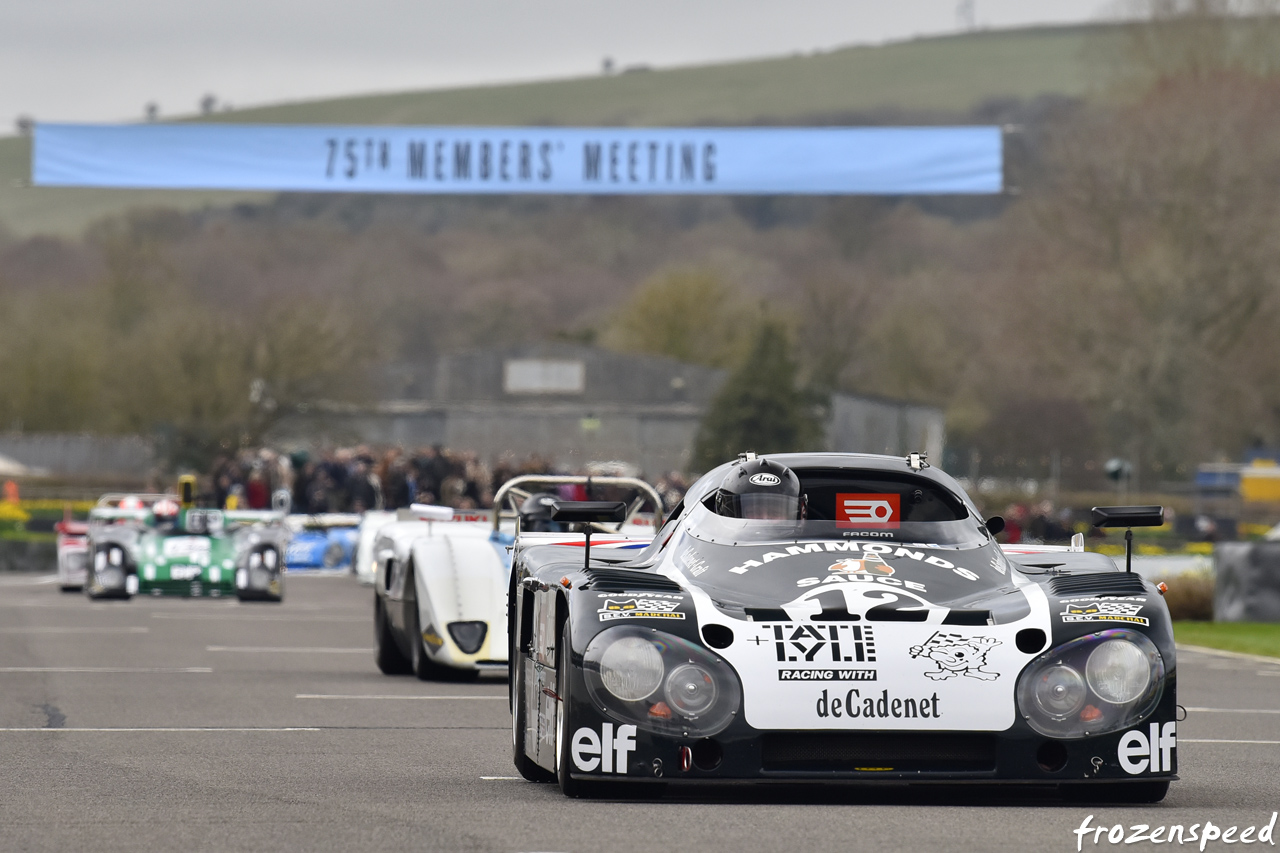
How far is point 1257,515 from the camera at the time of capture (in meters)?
49.8

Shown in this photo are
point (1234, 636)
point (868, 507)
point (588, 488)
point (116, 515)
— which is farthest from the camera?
point (116, 515)

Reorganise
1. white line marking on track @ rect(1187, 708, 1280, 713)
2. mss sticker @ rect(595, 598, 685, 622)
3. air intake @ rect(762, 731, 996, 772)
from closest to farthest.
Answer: air intake @ rect(762, 731, 996, 772) → mss sticker @ rect(595, 598, 685, 622) → white line marking on track @ rect(1187, 708, 1280, 713)

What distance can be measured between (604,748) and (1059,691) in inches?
58.8

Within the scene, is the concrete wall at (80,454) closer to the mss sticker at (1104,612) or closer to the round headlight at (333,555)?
the round headlight at (333,555)

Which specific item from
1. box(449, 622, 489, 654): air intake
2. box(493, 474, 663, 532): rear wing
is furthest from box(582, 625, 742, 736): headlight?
box(449, 622, 489, 654): air intake

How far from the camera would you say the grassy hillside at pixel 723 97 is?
159 meters

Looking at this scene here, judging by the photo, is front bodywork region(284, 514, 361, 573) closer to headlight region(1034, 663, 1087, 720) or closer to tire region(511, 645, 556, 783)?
tire region(511, 645, 556, 783)

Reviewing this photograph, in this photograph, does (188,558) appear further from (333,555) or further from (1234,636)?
(333,555)

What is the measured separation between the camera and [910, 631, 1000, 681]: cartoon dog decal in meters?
7.32

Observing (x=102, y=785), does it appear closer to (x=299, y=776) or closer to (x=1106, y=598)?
(x=299, y=776)

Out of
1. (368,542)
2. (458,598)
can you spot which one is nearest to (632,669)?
(458,598)

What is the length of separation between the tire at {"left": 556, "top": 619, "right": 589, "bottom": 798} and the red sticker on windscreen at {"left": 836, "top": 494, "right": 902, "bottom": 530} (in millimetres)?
1486

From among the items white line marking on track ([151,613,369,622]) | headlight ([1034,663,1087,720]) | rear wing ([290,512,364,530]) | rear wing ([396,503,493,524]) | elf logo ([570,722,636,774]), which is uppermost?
rear wing ([396,503,493,524])

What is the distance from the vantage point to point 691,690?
24.0 ft
